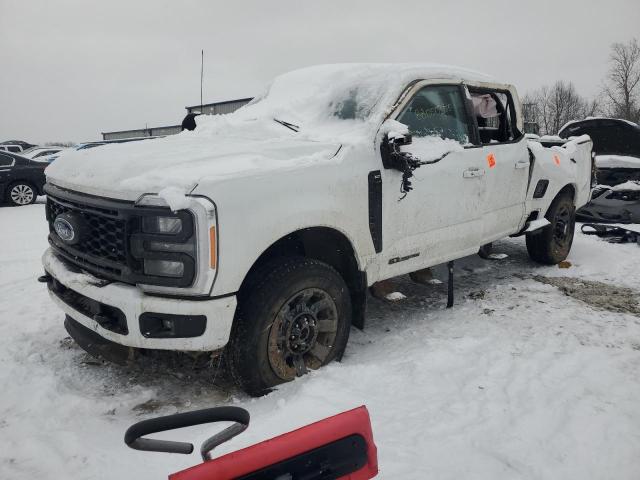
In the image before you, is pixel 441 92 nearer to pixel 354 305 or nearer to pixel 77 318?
pixel 354 305

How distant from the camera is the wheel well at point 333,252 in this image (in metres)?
2.85

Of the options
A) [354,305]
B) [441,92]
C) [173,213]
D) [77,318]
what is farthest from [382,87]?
[77,318]

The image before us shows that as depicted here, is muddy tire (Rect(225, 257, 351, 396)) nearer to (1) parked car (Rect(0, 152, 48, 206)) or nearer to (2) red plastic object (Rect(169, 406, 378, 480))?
(2) red plastic object (Rect(169, 406, 378, 480))

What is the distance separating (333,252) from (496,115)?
263cm

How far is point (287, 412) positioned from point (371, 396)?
20.0 inches

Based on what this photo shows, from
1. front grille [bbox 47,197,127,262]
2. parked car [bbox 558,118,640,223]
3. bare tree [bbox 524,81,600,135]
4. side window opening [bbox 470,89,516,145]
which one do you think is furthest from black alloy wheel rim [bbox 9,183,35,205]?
bare tree [bbox 524,81,600,135]

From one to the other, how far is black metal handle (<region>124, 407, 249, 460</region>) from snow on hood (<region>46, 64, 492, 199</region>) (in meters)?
1.14

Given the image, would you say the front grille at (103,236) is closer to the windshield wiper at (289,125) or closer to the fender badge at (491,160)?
the windshield wiper at (289,125)

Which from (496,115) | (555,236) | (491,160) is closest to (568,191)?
(555,236)

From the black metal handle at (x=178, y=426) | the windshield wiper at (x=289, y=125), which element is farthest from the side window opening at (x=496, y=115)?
the black metal handle at (x=178, y=426)

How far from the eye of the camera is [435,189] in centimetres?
336

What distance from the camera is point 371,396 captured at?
8.63 feet

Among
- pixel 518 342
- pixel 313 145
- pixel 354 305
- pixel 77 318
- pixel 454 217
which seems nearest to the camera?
pixel 77 318

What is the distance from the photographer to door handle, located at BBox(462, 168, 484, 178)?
3607 mm
